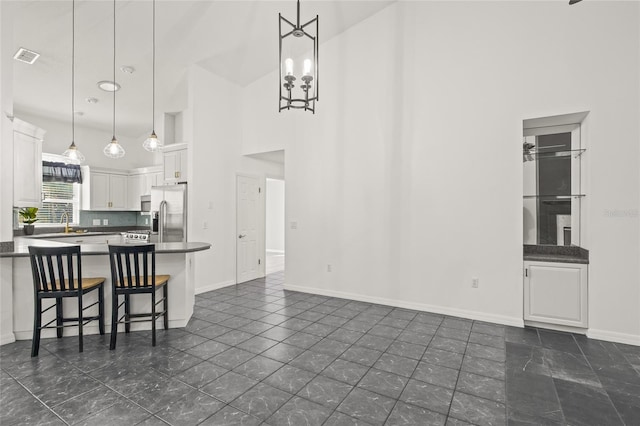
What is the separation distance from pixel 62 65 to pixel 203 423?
5.10 meters

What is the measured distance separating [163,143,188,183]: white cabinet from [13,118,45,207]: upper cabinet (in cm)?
162

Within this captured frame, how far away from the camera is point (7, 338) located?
10.2 feet

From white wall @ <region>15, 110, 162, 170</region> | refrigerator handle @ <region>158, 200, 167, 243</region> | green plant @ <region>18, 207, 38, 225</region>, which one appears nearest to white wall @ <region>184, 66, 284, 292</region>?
refrigerator handle @ <region>158, 200, 167, 243</region>

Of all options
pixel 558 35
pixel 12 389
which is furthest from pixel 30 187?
pixel 558 35

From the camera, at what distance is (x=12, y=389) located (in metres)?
2.29

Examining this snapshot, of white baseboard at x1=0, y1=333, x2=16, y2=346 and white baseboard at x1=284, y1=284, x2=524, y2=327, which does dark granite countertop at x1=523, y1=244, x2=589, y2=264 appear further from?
white baseboard at x1=0, y1=333, x2=16, y2=346

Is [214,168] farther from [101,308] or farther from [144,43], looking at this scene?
[101,308]

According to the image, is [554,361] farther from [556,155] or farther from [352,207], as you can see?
[352,207]

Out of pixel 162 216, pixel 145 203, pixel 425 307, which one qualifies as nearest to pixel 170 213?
pixel 162 216

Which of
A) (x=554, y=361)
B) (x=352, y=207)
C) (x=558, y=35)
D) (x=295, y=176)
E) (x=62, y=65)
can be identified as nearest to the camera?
(x=554, y=361)

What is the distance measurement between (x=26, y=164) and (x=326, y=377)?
14.9 feet

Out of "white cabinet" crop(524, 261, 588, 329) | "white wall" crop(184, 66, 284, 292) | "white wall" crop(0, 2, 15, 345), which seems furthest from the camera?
"white wall" crop(184, 66, 284, 292)

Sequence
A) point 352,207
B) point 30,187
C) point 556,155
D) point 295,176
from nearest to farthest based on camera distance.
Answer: point 556,155
point 30,187
point 352,207
point 295,176

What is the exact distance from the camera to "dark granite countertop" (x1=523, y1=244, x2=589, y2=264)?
345cm
